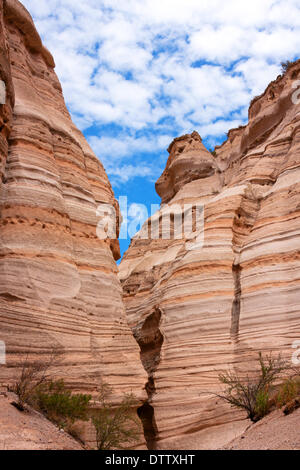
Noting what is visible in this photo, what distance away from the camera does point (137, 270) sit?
26.8m

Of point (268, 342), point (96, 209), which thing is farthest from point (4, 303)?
point (268, 342)

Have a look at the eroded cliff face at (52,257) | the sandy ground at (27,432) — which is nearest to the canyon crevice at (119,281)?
the eroded cliff face at (52,257)

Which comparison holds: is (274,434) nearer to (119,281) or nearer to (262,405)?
(262,405)

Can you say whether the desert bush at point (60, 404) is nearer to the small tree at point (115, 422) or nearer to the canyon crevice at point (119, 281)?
the small tree at point (115, 422)

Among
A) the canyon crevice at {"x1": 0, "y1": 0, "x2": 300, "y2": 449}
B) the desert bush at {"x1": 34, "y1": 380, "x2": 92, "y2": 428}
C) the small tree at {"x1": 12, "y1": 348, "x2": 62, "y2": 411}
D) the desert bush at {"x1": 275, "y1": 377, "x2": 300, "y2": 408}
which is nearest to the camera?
the desert bush at {"x1": 275, "y1": 377, "x2": 300, "y2": 408}

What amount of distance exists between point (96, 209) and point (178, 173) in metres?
17.9

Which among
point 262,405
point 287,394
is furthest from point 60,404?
point 287,394

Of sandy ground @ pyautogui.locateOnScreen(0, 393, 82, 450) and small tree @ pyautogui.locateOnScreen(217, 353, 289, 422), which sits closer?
sandy ground @ pyautogui.locateOnScreen(0, 393, 82, 450)

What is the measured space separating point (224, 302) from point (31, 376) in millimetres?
7327

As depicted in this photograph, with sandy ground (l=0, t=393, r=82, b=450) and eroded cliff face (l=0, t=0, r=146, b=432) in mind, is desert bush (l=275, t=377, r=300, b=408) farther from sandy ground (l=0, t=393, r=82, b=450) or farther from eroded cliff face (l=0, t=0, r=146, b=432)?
eroded cliff face (l=0, t=0, r=146, b=432)

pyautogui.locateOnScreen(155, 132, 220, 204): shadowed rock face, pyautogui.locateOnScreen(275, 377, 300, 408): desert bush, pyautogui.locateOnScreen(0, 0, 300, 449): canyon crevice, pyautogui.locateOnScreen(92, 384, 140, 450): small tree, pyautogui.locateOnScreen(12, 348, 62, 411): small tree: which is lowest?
pyautogui.locateOnScreen(92, 384, 140, 450): small tree

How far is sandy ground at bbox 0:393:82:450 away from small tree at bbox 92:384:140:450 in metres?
1.61

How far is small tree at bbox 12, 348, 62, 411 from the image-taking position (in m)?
11.0

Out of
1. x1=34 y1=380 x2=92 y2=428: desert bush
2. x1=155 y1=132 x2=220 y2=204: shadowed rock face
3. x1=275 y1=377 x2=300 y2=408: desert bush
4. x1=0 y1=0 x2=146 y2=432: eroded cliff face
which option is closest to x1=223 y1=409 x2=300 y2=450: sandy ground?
x1=275 y1=377 x2=300 y2=408: desert bush
